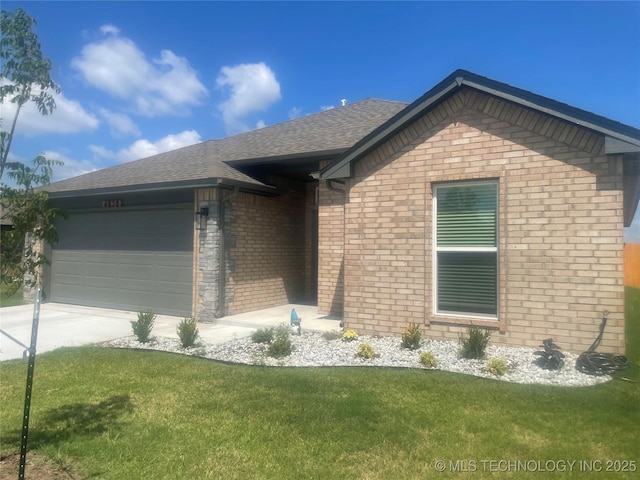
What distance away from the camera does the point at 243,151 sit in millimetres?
12336

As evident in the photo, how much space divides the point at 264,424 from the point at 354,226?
4.53 metres

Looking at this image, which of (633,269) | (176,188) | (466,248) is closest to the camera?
(466,248)

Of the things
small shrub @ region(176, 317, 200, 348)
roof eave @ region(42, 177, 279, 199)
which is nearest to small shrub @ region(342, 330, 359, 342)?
small shrub @ region(176, 317, 200, 348)

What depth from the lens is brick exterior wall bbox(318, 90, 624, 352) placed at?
624 centimetres

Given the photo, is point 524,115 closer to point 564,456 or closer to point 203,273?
point 564,456

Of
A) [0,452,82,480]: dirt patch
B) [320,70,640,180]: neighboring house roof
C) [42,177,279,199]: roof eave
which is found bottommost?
[0,452,82,480]: dirt patch

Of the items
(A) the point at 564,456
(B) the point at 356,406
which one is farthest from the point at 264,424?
(A) the point at 564,456

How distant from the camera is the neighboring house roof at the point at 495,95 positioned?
5965mm

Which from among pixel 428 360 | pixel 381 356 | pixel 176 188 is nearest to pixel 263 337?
pixel 381 356

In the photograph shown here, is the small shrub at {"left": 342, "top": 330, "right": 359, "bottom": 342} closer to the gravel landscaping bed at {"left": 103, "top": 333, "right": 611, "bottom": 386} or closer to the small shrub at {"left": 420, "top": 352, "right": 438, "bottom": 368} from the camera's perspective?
the gravel landscaping bed at {"left": 103, "top": 333, "right": 611, "bottom": 386}

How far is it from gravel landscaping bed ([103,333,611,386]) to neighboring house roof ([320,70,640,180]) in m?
3.02

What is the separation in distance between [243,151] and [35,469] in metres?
9.88

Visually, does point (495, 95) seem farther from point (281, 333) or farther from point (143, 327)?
point (143, 327)

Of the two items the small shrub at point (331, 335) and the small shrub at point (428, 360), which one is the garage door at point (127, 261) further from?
the small shrub at point (428, 360)
